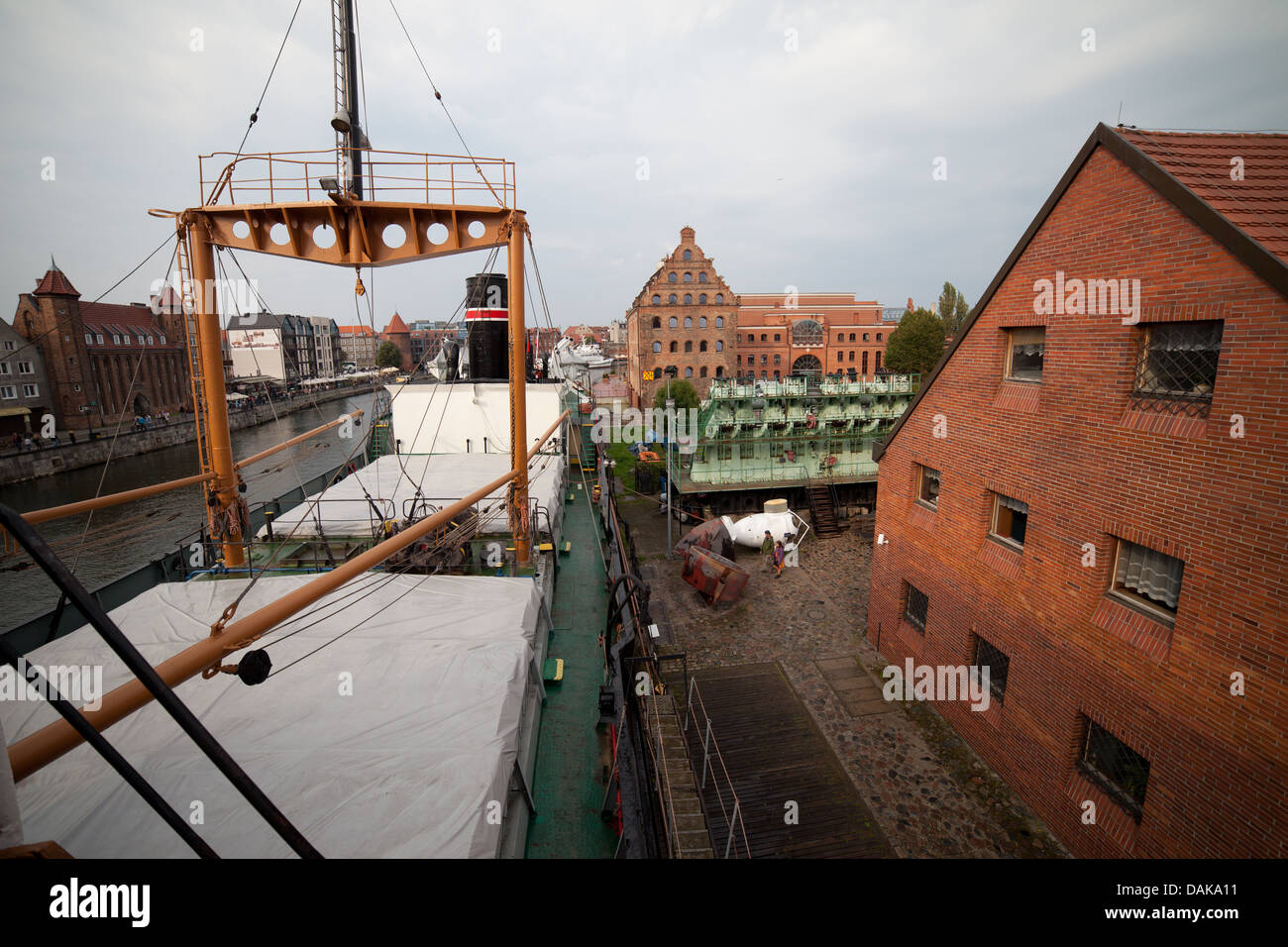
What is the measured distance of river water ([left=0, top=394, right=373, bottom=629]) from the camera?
19.8m

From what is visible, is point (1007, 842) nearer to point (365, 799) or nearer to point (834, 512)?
point (365, 799)

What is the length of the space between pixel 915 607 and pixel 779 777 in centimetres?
491

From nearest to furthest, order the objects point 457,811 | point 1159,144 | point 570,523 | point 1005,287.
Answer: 1. point 457,811
2. point 1159,144
3. point 1005,287
4. point 570,523

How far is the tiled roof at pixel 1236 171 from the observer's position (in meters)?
6.12

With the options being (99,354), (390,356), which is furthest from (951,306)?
(390,356)

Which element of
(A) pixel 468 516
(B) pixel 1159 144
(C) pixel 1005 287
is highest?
(B) pixel 1159 144

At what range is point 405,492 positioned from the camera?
46.1ft

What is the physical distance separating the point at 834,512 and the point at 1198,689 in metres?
19.0

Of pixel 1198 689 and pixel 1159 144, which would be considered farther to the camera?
pixel 1159 144

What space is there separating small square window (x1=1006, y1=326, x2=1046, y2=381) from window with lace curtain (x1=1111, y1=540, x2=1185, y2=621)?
291 cm

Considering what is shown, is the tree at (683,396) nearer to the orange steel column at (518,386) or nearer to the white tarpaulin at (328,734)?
the orange steel column at (518,386)

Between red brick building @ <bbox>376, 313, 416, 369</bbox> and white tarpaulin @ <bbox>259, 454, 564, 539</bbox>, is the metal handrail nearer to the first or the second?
white tarpaulin @ <bbox>259, 454, 564, 539</bbox>
